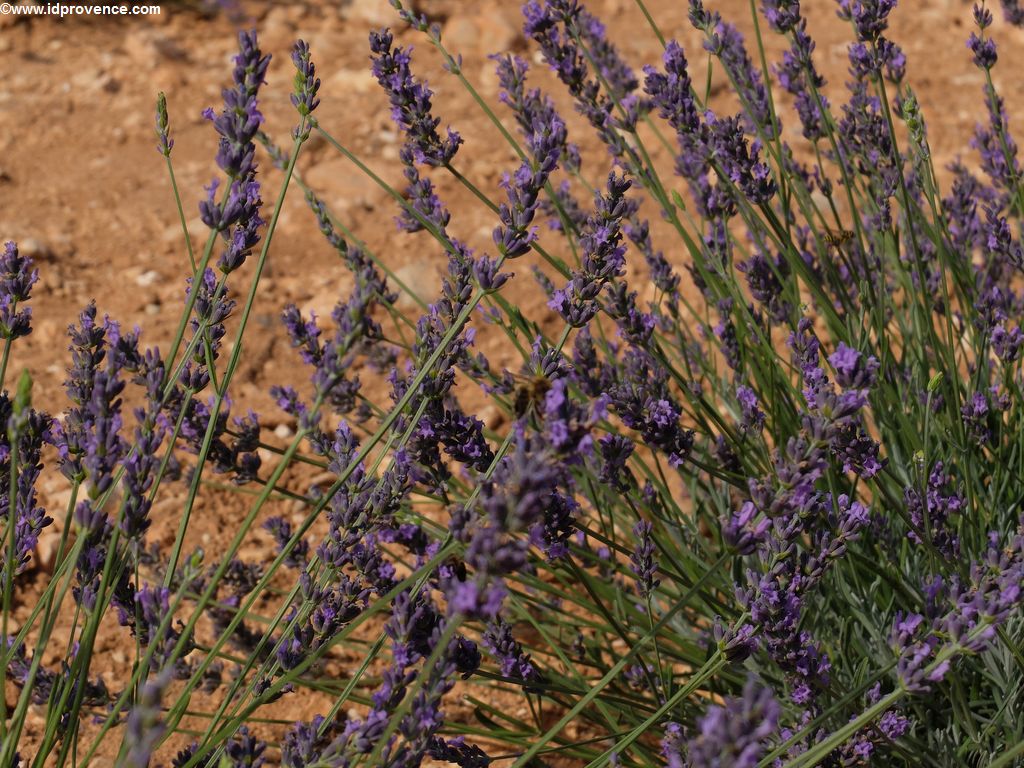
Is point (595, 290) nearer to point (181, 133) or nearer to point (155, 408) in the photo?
point (155, 408)

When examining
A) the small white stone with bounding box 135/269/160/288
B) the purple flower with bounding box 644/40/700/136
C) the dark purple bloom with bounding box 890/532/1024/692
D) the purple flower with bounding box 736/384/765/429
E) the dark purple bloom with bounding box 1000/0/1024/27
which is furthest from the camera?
the small white stone with bounding box 135/269/160/288

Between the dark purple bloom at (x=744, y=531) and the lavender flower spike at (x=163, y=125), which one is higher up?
the lavender flower spike at (x=163, y=125)

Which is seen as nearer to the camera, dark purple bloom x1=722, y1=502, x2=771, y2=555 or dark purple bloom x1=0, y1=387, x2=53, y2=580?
dark purple bloom x1=722, y1=502, x2=771, y2=555

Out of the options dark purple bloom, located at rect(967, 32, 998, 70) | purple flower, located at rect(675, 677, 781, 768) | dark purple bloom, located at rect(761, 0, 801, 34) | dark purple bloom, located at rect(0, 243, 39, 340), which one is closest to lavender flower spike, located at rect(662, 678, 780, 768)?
purple flower, located at rect(675, 677, 781, 768)

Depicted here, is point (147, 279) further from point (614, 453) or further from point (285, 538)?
point (614, 453)

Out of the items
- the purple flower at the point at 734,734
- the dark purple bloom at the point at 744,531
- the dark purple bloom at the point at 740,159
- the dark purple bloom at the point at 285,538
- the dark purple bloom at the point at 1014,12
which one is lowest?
the dark purple bloom at the point at 285,538

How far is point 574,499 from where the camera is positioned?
2.11 metres

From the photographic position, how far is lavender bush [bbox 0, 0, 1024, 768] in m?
1.37

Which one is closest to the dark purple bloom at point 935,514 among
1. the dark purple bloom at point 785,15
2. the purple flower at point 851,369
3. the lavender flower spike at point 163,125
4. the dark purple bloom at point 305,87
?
the purple flower at point 851,369

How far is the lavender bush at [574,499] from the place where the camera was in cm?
137

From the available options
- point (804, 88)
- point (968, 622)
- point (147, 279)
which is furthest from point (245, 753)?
point (147, 279)

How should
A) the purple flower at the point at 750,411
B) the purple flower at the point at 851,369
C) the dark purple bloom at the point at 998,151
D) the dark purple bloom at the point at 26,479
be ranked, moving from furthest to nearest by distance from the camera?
the dark purple bloom at the point at 998,151
the purple flower at the point at 750,411
the dark purple bloom at the point at 26,479
the purple flower at the point at 851,369

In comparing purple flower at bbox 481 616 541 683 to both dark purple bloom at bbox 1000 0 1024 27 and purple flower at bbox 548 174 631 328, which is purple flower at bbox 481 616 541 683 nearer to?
purple flower at bbox 548 174 631 328

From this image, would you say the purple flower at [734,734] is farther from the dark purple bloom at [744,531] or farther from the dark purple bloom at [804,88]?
the dark purple bloom at [804,88]
